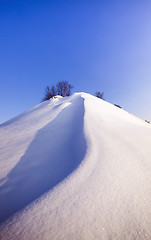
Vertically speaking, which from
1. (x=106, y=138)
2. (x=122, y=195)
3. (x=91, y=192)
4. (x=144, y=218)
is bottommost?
(x=144, y=218)

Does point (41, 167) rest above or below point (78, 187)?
above

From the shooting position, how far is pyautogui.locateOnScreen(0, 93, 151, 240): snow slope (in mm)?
632

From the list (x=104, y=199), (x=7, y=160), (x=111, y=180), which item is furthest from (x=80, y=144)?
(x=7, y=160)

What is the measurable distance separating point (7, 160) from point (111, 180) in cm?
134

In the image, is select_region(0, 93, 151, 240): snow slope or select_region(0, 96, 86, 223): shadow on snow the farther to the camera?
select_region(0, 96, 86, 223): shadow on snow

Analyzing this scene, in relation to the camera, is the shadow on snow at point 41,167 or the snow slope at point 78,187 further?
the shadow on snow at point 41,167

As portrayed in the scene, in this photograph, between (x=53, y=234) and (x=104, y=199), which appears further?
(x=104, y=199)

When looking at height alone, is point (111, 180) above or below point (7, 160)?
below

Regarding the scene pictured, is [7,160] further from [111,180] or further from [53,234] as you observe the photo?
[111,180]

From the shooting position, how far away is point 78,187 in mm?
853

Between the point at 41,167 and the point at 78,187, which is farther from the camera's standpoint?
the point at 41,167

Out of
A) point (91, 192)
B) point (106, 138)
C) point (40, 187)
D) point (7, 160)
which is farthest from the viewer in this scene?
point (106, 138)

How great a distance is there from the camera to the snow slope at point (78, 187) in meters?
0.63

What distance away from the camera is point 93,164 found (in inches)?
41.4
